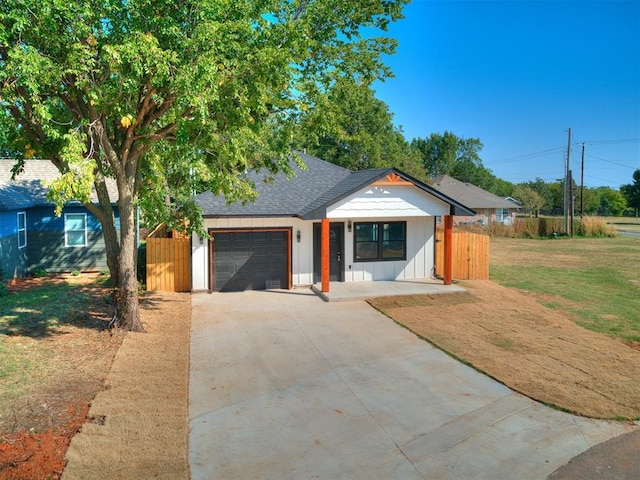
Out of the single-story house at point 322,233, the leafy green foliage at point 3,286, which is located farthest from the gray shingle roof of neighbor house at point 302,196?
the leafy green foliage at point 3,286

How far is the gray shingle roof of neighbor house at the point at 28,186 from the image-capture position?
17.6 m

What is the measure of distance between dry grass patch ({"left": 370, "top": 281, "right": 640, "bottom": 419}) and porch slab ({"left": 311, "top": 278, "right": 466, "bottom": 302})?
406 millimetres

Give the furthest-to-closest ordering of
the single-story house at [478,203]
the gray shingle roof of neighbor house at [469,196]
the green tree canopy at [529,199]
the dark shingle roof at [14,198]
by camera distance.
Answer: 1. the green tree canopy at [529,199]
2. the gray shingle roof of neighbor house at [469,196]
3. the single-story house at [478,203]
4. the dark shingle roof at [14,198]

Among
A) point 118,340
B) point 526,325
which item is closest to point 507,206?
point 526,325

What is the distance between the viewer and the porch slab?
47.5ft

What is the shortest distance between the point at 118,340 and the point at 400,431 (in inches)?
248

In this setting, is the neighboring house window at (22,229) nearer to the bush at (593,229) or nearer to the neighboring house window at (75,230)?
the neighboring house window at (75,230)

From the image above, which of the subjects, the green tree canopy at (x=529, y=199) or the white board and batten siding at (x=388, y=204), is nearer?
the white board and batten siding at (x=388, y=204)

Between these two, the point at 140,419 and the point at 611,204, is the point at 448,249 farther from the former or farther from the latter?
the point at 611,204

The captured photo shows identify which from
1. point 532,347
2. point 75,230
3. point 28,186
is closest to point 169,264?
point 75,230

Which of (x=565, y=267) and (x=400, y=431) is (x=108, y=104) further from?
(x=565, y=267)

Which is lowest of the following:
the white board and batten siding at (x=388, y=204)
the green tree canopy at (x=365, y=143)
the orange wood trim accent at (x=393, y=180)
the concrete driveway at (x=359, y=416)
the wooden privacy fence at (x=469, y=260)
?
the concrete driveway at (x=359, y=416)

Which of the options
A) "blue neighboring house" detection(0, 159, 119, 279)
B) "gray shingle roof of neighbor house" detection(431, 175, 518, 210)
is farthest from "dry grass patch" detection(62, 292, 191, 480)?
"gray shingle roof of neighbor house" detection(431, 175, 518, 210)

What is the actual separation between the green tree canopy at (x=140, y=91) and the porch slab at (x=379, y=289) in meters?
4.50
